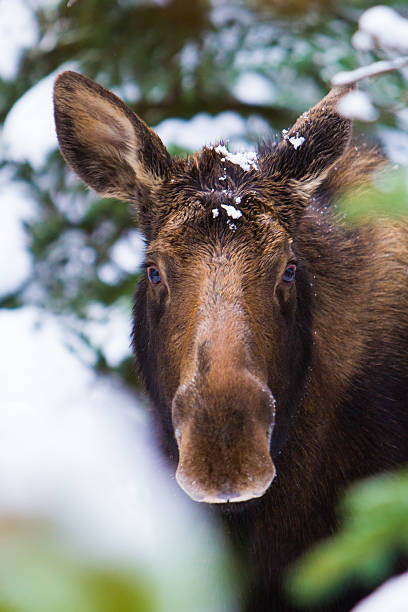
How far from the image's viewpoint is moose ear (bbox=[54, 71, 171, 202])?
4.13 m

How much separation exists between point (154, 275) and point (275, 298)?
2.22 feet

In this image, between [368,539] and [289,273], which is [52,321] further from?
[368,539]

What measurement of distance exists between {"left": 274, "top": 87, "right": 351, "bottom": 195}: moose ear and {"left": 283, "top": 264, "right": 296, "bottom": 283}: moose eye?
64 centimetres

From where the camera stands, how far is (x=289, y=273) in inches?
146

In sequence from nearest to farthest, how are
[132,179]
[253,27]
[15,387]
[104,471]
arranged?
[104,471] < [132,179] < [15,387] < [253,27]

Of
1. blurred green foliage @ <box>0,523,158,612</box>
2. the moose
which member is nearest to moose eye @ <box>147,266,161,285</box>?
the moose

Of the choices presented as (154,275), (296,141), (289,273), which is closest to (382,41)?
(289,273)

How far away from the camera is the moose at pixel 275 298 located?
11.3 feet

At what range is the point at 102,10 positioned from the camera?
6.48 m

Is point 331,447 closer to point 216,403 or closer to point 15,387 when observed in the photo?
point 216,403

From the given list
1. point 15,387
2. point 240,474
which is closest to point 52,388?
point 15,387

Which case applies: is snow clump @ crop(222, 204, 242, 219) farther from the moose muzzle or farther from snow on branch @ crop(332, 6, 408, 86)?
snow on branch @ crop(332, 6, 408, 86)

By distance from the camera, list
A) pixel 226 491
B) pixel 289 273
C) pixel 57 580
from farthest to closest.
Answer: pixel 289 273, pixel 226 491, pixel 57 580

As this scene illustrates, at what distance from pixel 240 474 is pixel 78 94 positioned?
2.58m
